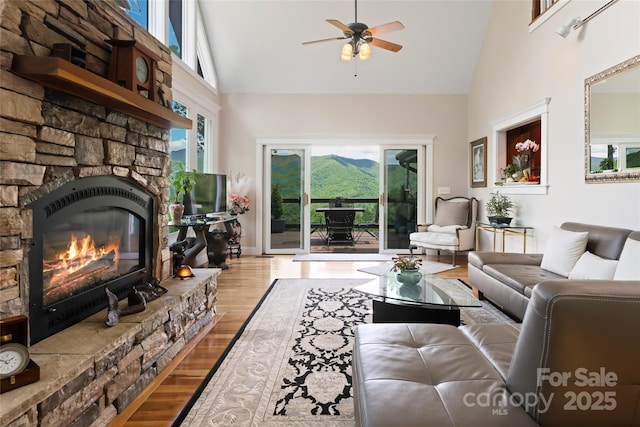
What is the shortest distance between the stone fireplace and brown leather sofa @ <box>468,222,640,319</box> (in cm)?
260

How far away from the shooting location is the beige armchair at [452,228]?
5965 mm

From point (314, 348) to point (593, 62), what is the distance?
141 inches

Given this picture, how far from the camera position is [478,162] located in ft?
20.5

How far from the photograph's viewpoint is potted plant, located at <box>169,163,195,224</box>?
4504mm

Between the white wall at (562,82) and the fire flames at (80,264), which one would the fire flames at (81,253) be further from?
the white wall at (562,82)

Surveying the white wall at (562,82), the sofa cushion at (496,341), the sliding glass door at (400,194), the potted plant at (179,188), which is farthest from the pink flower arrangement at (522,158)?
the potted plant at (179,188)

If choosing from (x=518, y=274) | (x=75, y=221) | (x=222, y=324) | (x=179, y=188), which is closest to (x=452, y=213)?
(x=518, y=274)

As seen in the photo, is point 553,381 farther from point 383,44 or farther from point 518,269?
point 383,44

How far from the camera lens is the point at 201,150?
6.13 metres

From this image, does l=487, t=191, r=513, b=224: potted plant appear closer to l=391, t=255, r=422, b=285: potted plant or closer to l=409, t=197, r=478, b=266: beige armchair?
l=409, t=197, r=478, b=266: beige armchair

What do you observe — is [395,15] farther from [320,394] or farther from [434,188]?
[320,394]

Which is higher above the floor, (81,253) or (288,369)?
(81,253)

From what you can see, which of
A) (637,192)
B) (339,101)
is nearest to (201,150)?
(339,101)

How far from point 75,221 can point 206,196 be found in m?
3.06
